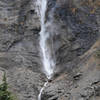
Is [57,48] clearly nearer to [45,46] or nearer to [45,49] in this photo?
[45,49]

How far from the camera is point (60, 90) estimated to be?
1983 cm

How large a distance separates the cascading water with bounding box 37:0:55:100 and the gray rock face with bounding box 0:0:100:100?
1.60ft

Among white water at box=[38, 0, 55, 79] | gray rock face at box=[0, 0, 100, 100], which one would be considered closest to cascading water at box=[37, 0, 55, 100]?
white water at box=[38, 0, 55, 79]

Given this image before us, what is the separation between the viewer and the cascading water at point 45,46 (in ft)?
79.6

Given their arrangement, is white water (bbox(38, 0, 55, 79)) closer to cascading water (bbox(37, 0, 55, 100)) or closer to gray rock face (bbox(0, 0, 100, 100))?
cascading water (bbox(37, 0, 55, 100))

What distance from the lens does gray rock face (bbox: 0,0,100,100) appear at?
20.0 m

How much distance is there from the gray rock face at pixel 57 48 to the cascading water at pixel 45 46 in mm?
488

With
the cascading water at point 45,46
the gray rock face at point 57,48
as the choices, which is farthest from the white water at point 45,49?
the gray rock face at point 57,48

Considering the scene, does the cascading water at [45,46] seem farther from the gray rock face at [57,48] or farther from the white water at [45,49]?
the gray rock face at [57,48]

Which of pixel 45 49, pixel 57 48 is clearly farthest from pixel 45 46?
pixel 57 48

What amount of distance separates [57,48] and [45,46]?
1650mm

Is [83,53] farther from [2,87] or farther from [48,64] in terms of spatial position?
[2,87]

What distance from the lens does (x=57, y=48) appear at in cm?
2503

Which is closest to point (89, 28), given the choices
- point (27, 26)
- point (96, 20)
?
point (96, 20)
